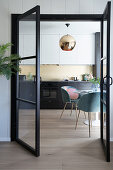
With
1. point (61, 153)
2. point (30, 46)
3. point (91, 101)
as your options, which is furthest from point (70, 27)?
point (61, 153)

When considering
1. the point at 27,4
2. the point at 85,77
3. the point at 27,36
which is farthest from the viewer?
the point at 85,77

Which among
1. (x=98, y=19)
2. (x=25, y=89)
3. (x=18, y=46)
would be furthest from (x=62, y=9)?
(x=25, y=89)

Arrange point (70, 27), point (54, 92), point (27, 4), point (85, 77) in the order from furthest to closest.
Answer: point (85, 77), point (54, 92), point (70, 27), point (27, 4)

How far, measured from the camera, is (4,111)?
11.0 ft

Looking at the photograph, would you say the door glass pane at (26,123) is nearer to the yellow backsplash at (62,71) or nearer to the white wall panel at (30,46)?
the white wall panel at (30,46)

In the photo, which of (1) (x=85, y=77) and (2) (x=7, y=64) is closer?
(2) (x=7, y=64)

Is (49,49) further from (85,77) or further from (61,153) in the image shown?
(61,153)

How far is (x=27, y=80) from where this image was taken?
2.99m

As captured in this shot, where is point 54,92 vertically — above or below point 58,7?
below

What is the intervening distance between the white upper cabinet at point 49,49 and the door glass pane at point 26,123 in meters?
3.73

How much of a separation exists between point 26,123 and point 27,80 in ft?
2.23

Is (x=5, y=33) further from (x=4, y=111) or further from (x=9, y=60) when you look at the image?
(x=4, y=111)

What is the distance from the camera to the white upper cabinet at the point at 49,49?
6727 millimetres

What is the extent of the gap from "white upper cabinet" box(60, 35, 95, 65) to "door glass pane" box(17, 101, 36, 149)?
3911 millimetres
